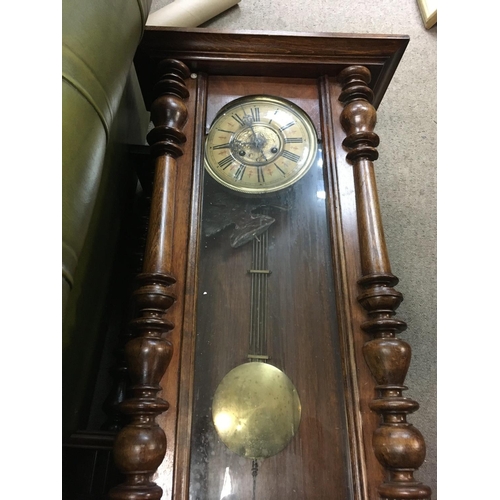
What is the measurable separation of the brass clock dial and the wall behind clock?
1.17 feet

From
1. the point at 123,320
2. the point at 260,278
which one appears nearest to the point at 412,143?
the point at 260,278

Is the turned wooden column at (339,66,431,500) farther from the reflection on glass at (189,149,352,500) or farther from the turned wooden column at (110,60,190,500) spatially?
the turned wooden column at (110,60,190,500)

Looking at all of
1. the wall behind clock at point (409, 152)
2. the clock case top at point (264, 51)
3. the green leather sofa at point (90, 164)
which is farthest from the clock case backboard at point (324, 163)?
the wall behind clock at point (409, 152)

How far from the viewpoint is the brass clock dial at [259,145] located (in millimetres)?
828

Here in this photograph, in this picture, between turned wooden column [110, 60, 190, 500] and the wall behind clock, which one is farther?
the wall behind clock

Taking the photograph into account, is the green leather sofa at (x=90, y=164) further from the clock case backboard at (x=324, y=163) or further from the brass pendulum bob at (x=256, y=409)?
the brass pendulum bob at (x=256, y=409)

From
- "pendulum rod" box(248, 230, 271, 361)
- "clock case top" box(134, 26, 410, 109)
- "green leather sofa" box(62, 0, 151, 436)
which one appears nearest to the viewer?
"green leather sofa" box(62, 0, 151, 436)

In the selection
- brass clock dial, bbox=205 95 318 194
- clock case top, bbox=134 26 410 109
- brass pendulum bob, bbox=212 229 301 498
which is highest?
clock case top, bbox=134 26 410 109

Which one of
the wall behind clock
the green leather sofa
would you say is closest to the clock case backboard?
the green leather sofa

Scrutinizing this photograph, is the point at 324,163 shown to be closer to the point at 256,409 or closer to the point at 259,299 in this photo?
the point at 259,299

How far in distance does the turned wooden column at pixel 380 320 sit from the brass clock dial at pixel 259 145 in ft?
0.26

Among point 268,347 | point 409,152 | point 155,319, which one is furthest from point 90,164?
point 409,152

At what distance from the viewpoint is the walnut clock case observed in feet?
2.15

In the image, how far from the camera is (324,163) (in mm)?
842
